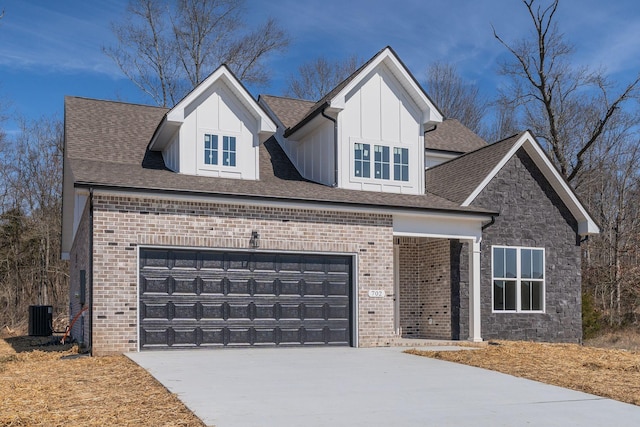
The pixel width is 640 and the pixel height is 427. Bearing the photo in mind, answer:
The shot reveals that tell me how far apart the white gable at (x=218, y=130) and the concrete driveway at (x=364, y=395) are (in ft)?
18.6

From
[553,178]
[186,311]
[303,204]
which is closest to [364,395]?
[186,311]

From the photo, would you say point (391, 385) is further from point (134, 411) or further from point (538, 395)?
point (134, 411)

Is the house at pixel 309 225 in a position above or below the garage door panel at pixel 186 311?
above

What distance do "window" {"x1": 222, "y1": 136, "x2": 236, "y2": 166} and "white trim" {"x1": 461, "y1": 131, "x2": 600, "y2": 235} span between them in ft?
21.9

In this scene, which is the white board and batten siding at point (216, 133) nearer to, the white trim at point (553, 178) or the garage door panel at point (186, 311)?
the garage door panel at point (186, 311)

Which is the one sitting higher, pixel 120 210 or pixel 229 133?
pixel 229 133

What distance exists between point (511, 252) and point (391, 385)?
10056 mm

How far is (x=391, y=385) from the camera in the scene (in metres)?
9.99

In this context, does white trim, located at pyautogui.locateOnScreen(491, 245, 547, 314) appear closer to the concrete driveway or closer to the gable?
the gable

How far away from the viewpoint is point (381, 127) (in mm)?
18672

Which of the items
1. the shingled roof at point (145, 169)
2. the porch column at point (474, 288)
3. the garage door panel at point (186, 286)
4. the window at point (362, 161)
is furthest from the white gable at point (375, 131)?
the garage door panel at point (186, 286)

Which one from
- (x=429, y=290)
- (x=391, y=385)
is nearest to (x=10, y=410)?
(x=391, y=385)

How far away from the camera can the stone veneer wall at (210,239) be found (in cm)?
1390

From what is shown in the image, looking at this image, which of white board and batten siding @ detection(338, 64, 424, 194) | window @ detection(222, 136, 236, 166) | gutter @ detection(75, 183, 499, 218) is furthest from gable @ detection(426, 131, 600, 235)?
window @ detection(222, 136, 236, 166)
